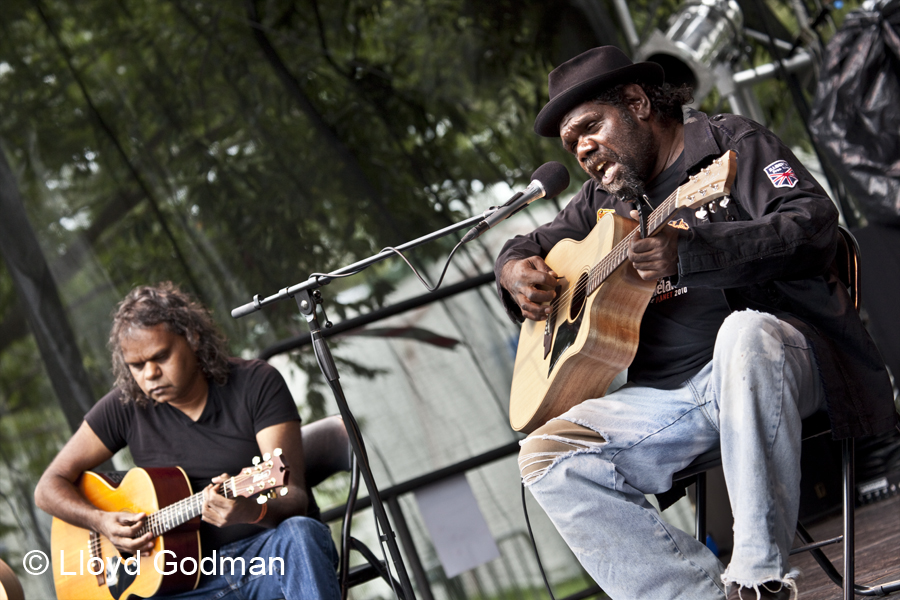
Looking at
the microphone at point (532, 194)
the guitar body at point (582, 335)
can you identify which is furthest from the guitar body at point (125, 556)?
the microphone at point (532, 194)

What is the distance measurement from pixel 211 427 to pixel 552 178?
1260mm

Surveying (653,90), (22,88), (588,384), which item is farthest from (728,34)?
(22,88)

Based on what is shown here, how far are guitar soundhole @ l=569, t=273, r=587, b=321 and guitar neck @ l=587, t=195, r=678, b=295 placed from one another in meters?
0.04

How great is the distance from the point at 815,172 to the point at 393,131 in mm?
1878

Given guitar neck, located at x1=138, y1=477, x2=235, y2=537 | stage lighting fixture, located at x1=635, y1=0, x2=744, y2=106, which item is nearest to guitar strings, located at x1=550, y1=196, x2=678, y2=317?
guitar neck, located at x1=138, y1=477, x2=235, y2=537

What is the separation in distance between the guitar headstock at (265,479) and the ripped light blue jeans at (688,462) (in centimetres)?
61

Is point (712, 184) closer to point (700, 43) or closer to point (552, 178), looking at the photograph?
point (552, 178)

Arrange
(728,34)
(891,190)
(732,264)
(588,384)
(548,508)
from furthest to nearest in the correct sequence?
(728,34), (891,190), (588,384), (548,508), (732,264)

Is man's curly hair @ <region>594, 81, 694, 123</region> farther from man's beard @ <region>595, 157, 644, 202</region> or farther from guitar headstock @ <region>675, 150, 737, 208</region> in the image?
guitar headstock @ <region>675, 150, 737, 208</region>

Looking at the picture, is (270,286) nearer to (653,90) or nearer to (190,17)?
(190,17)

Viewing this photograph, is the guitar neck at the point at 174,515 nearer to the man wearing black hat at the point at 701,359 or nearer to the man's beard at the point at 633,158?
the man wearing black hat at the point at 701,359

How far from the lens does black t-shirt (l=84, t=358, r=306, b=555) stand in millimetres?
2178

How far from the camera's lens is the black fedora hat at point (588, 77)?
70.5 inches

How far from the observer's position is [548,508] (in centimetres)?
164
